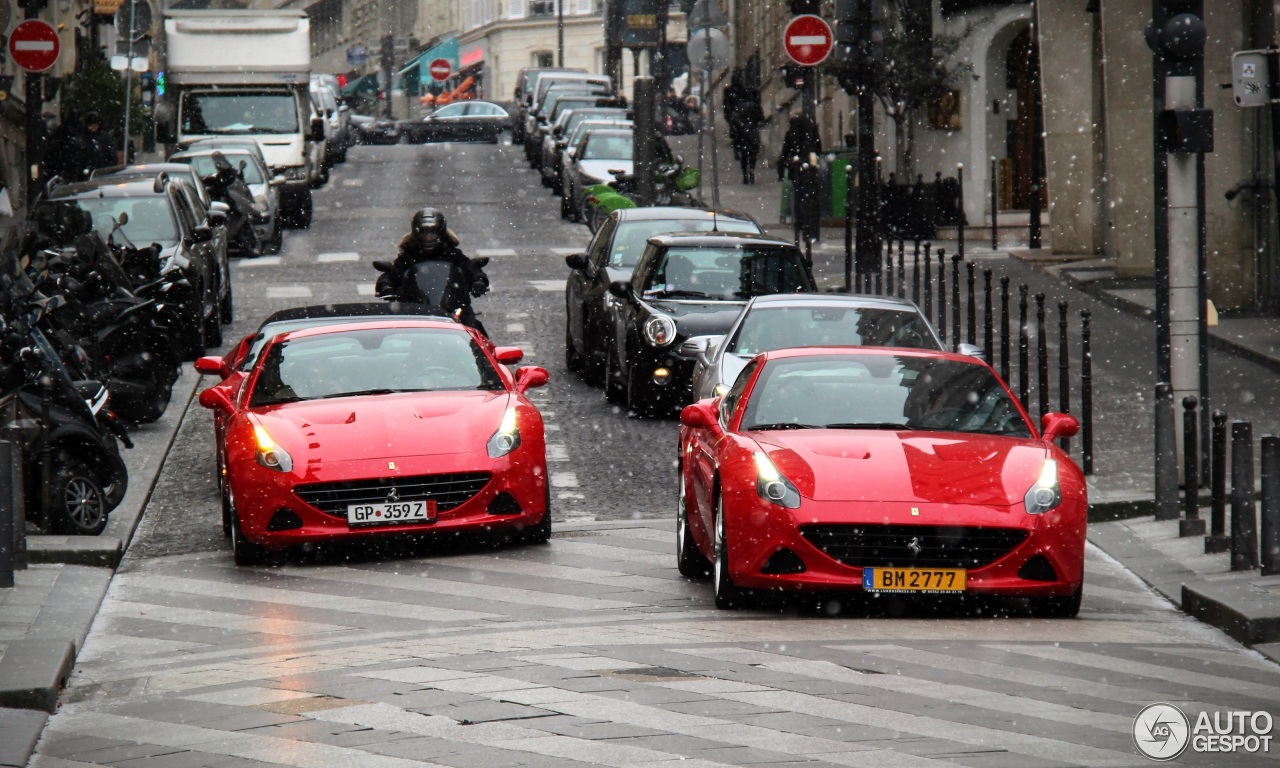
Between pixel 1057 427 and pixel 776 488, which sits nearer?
pixel 776 488

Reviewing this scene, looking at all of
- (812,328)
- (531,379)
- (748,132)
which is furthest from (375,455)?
(748,132)

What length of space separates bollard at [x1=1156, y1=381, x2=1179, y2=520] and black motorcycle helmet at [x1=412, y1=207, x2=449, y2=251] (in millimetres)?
6953

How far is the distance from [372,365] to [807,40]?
13353mm

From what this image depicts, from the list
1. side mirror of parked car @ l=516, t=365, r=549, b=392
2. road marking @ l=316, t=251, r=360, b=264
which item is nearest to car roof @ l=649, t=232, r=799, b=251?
side mirror of parked car @ l=516, t=365, r=549, b=392

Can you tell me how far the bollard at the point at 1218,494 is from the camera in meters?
11.7

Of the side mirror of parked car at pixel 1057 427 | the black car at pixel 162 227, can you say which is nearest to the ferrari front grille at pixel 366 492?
the side mirror of parked car at pixel 1057 427

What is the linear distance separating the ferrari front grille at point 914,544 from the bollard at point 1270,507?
1.46m

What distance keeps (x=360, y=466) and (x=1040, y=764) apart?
5.69m

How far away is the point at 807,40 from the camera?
25.8 m

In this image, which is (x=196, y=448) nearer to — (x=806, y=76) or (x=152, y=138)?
(x=806, y=76)

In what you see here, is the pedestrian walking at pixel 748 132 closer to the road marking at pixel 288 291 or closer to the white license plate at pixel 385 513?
the road marking at pixel 288 291

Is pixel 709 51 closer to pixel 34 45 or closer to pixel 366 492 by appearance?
pixel 34 45

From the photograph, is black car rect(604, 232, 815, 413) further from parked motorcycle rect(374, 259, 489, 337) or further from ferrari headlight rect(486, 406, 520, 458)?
ferrari headlight rect(486, 406, 520, 458)

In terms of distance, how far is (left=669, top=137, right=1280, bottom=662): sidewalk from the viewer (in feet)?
34.3
